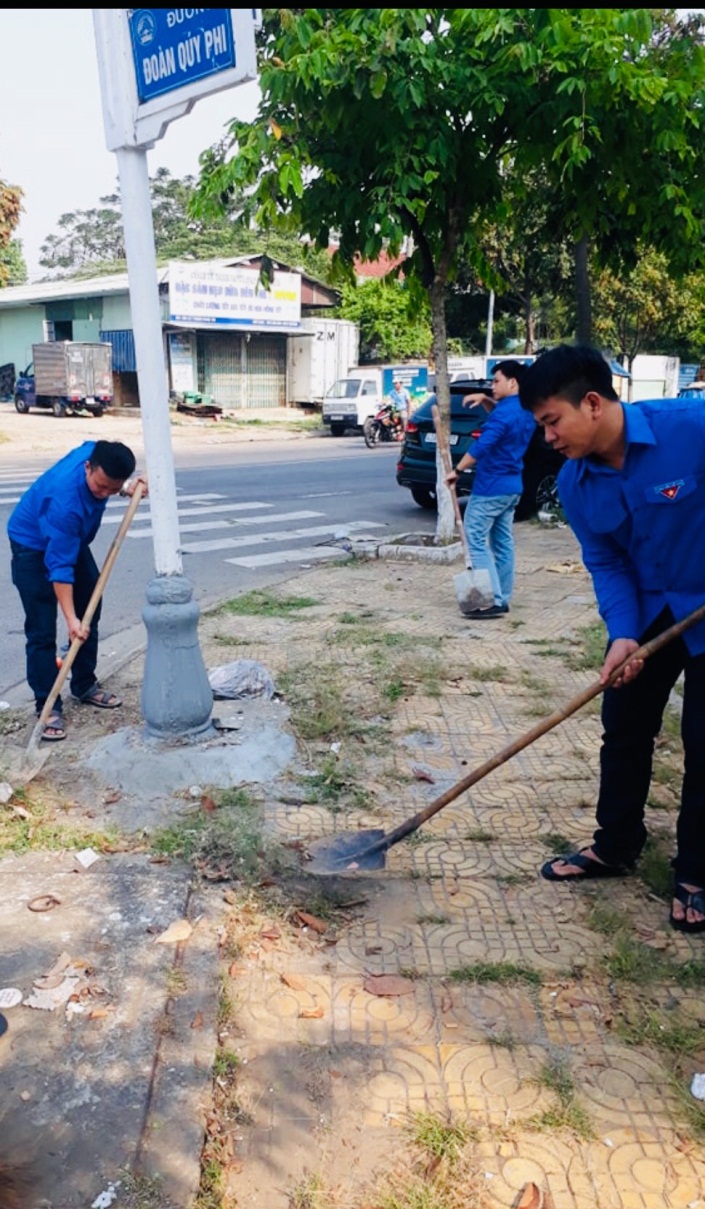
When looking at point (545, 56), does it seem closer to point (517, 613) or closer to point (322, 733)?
point (517, 613)

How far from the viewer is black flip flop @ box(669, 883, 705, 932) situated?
3.03 m

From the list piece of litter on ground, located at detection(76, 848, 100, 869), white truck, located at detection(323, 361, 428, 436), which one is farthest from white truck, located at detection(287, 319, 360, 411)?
piece of litter on ground, located at detection(76, 848, 100, 869)

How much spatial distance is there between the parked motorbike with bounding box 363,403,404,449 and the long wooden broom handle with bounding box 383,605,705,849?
65.9ft

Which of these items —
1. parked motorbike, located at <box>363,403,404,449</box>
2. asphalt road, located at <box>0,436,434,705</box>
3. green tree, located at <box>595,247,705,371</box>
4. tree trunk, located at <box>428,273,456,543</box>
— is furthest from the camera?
green tree, located at <box>595,247,705,371</box>

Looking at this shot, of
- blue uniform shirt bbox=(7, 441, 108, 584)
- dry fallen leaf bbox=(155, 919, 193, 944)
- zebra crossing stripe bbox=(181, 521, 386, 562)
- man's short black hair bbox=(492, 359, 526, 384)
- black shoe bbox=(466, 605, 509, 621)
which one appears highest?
man's short black hair bbox=(492, 359, 526, 384)

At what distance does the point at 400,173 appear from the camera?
6.93 m

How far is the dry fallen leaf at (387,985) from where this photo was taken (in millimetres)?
2791

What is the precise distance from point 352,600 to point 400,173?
320 centimetres

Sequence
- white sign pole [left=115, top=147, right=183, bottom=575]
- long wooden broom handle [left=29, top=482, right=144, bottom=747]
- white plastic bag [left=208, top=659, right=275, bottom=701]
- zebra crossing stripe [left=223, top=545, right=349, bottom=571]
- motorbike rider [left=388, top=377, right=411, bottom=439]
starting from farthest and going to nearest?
motorbike rider [left=388, top=377, right=411, bottom=439]
zebra crossing stripe [left=223, top=545, right=349, bottom=571]
white plastic bag [left=208, top=659, right=275, bottom=701]
long wooden broom handle [left=29, top=482, right=144, bottom=747]
white sign pole [left=115, top=147, right=183, bottom=575]

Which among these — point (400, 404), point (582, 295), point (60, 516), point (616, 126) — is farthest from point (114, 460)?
point (400, 404)

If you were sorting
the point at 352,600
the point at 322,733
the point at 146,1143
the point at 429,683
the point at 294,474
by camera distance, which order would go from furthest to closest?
the point at 294,474, the point at 352,600, the point at 429,683, the point at 322,733, the point at 146,1143

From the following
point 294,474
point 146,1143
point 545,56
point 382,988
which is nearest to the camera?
point 146,1143

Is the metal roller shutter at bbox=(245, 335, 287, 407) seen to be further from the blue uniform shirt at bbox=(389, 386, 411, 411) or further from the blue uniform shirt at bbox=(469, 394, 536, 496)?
the blue uniform shirt at bbox=(469, 394, 536, 496)

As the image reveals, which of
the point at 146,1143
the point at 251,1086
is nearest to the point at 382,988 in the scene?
the point at 251,1086
